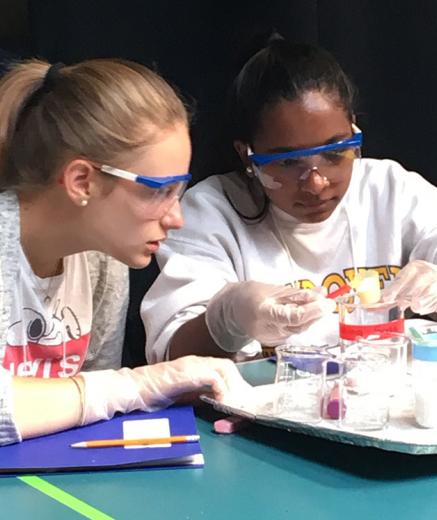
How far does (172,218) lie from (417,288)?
0.41 meters

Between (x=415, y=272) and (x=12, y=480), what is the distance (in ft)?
2.50

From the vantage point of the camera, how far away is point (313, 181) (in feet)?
4.99

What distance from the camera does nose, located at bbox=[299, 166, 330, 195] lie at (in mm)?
1517

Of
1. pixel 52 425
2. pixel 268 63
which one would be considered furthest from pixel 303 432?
pixel 268 63

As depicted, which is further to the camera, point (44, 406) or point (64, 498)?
point (44, 406)

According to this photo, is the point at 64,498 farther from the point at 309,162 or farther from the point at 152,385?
the point at 309,162

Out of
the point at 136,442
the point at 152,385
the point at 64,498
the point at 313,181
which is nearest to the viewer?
the point at 64,498

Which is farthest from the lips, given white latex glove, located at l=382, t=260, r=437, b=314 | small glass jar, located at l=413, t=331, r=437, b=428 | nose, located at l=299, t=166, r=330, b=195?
Result: small glass jar, located at l=413, t=331, r=437, b=428

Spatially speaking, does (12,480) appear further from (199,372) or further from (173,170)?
(173,170)

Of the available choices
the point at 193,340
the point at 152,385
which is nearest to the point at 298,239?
the point at 193,340

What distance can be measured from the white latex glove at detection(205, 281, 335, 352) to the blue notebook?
29 cm

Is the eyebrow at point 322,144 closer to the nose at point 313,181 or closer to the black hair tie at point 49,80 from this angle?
the nose at point 313,181

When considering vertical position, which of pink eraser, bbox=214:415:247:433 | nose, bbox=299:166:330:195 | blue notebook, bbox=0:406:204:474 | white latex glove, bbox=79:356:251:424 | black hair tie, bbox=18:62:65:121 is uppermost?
black hair tie, bbox=18:62:65:121

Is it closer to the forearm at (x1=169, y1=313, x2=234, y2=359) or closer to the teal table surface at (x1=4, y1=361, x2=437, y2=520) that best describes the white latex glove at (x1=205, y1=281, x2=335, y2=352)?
the forearm at (x1=169, y1=313, x2=234, y2=359)
